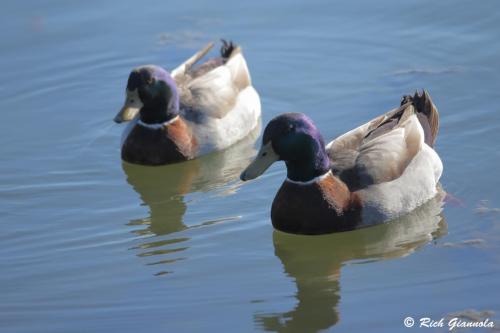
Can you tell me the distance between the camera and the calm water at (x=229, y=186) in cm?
901

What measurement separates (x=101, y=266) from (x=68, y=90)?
182 inches

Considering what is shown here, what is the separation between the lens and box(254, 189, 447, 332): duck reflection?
9125 mm

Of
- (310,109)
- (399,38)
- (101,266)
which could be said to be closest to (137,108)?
(310,109)

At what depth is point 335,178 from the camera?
10.1 m

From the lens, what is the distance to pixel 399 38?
14.4 metres

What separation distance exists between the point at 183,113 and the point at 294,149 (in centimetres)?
279

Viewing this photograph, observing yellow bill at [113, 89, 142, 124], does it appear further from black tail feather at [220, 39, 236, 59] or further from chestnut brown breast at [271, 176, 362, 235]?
chestnut brown breast at [271, 176, 362, 235]

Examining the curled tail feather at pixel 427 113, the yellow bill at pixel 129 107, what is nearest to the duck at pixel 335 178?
the curled tail feather at pixel 427 113

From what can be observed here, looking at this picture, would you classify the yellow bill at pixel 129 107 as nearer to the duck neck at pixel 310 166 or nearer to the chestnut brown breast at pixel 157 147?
the chestnut brown breast at pixel 157 147

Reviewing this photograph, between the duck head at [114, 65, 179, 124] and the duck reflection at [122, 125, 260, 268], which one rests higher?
the duck head at [114, 65, 179, 124]

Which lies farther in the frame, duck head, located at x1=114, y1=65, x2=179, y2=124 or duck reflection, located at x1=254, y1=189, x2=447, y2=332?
duck head, located at x1=114, y1=65, x2=179, y2=124

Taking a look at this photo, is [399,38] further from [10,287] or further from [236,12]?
[10,287]

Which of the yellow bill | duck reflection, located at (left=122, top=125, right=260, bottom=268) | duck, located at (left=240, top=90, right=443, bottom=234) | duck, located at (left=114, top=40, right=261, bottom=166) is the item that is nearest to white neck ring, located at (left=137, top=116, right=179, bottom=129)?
duck, located at (left=114, top=40, right=261, bottom=166)

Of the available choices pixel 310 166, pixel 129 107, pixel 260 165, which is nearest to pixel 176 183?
pixel 129 107
